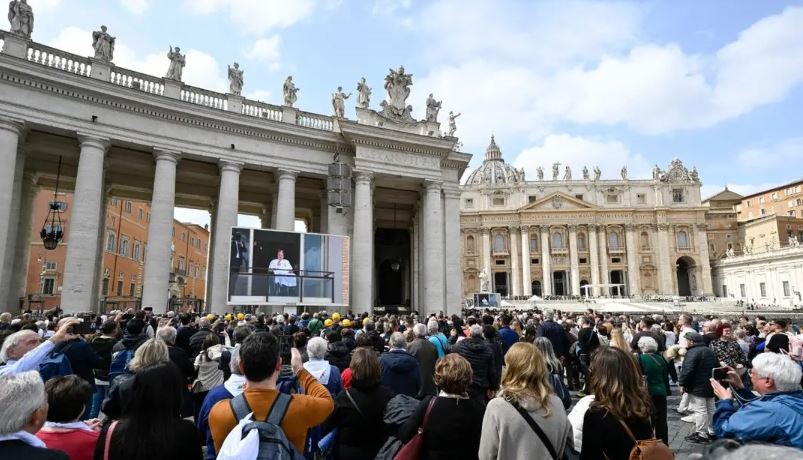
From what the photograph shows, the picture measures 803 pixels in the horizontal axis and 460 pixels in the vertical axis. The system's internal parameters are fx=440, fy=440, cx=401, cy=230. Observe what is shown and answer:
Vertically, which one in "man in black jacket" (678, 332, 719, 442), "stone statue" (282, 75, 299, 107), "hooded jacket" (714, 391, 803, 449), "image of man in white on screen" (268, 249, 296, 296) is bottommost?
"man in black jacket" (678, 332, 719, 442)

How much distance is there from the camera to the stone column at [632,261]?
64438 millimetres

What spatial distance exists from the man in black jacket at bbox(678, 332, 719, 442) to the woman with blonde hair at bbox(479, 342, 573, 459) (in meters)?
4.18

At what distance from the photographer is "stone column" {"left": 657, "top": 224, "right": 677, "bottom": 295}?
6344 centimetres

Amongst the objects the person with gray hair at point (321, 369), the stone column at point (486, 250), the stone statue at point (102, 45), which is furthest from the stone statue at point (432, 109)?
the stone column at point (486, 250)

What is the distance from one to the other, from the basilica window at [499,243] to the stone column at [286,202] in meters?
53.6

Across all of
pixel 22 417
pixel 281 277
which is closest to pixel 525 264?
pixel 281 277

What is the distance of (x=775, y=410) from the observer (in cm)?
224

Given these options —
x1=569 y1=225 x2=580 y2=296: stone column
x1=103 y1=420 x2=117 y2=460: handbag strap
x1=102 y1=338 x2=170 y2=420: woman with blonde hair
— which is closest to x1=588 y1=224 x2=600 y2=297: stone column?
x1=569 y1=225 x2=580 y2=296: stone column

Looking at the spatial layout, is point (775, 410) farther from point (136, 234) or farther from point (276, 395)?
point (136, 234)

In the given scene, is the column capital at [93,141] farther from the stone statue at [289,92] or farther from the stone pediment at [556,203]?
the stone pediment at [556,203]

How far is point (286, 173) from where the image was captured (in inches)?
727

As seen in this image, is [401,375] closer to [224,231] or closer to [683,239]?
[224,231]

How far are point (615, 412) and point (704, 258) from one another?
74.1 metres

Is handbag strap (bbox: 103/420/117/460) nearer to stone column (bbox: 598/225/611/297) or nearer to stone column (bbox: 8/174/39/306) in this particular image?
stone column (bbox: 8/174/39/306)
